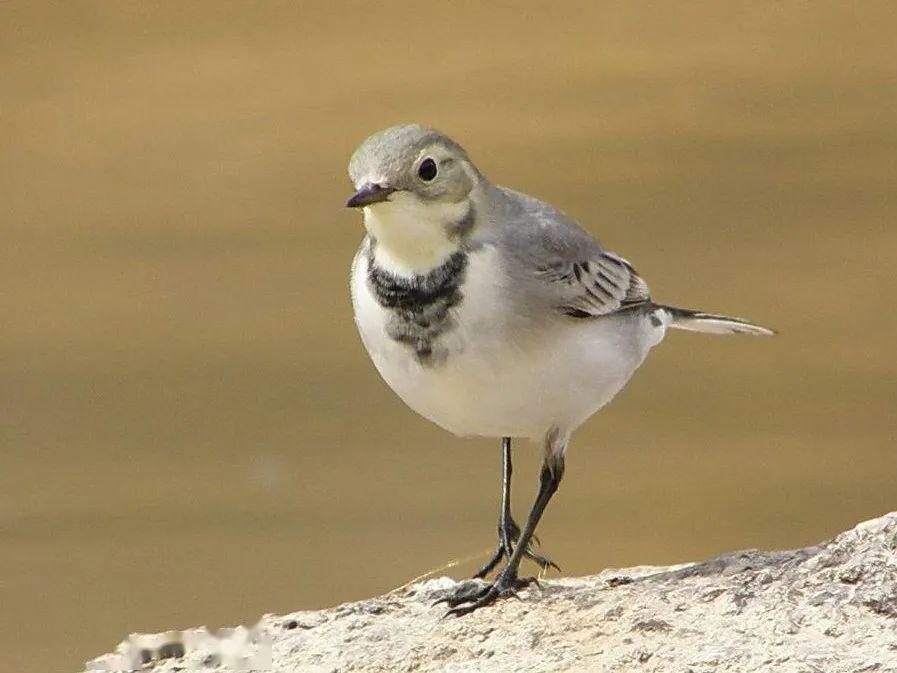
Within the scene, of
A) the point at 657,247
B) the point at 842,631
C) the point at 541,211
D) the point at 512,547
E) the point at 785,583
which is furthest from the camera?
the point at 657,247

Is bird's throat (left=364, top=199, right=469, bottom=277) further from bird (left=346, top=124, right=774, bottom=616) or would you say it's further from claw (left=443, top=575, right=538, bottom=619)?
claw (left=443, top=575, right=538, bottom=619)

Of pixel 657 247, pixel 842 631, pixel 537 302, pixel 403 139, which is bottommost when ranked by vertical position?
pixel 842 631

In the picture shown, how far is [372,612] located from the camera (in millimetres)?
2514

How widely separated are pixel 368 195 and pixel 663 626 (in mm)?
712

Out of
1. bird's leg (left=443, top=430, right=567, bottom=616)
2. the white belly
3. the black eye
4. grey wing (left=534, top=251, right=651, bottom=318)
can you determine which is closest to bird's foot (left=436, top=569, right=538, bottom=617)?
bird's leg (left=443, top=430, right=567, bottom=616)

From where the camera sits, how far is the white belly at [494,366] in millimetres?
2246

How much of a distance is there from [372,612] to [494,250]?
2.03ft

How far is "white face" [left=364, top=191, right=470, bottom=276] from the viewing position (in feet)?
7.21

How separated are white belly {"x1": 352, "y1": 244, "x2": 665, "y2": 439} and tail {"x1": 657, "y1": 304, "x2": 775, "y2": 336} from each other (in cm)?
35

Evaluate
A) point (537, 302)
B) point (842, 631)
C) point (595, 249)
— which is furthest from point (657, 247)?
point (842, 631)

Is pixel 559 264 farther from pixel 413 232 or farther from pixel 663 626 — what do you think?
pixel 663 626

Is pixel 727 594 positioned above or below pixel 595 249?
below

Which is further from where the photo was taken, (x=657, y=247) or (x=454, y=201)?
(x=657, y=247)

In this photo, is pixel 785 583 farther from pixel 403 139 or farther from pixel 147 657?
pixel 147 657
